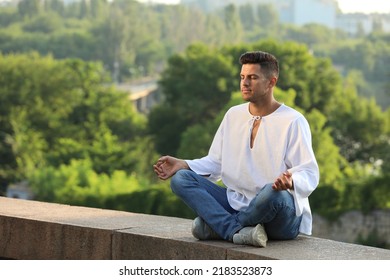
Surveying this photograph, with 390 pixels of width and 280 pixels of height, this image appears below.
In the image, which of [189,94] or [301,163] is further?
[189,94]

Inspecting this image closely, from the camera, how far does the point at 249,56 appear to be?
18.2ft

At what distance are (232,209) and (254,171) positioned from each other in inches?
11.5

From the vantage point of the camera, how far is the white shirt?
5312 millimetres

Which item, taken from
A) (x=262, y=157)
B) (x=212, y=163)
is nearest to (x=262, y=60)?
(x=262, y=157)

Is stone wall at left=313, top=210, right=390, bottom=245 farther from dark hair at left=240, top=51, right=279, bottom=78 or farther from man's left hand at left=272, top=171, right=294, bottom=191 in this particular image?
man's left hand at left=272, top=171, right=294, bottom=191

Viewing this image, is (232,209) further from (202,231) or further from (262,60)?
(262,60)

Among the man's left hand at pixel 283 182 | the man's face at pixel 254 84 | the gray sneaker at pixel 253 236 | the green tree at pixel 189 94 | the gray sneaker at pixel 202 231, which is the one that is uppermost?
the man's face at pixel 254 84

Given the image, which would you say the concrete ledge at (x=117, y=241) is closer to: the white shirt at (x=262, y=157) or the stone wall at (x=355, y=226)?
the white shirt at (x=262, y=157)

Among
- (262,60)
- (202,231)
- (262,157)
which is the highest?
(262,60)

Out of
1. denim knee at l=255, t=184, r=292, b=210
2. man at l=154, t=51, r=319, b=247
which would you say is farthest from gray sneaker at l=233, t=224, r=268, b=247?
denim knee at l=255, t=184, r=292, b=210

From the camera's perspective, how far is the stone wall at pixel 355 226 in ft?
135


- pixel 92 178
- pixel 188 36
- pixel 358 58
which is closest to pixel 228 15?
pixel 188 36

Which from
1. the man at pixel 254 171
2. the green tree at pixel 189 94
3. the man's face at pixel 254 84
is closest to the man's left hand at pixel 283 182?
the man at pixel 254 171

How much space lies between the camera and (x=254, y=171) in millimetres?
5516
